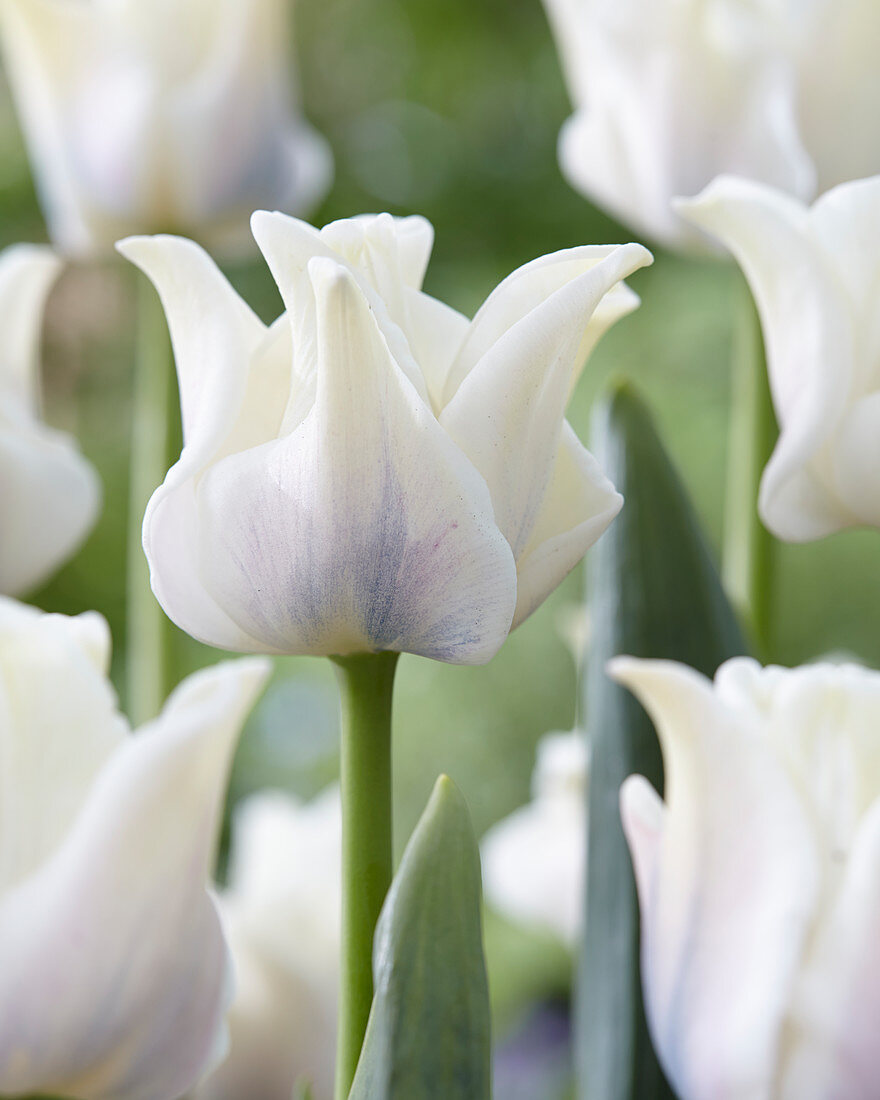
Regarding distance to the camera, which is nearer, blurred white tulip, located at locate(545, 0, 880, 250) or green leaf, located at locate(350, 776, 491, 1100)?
green leaf, located at locate(350, 776, 491, 1100)

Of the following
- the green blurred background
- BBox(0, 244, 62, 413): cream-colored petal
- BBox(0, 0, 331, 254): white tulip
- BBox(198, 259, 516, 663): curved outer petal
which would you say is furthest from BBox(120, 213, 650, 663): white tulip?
the green blurred background

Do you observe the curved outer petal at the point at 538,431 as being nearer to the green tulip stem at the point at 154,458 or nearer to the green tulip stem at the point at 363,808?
the green tulip stem at the point at 363,808

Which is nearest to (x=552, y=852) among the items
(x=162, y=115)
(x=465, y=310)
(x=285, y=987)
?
(x=285, y=987)

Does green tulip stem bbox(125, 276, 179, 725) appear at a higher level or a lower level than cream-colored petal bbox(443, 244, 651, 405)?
lower

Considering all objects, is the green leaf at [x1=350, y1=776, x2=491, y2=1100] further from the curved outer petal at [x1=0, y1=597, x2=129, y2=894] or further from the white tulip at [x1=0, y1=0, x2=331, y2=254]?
the white tulip at [x1=0, y1=0, x2=331, y2=254]

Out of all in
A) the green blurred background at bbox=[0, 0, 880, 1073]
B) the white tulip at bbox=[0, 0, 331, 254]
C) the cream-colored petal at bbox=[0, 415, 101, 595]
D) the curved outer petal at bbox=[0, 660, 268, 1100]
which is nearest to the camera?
the curved outer petal at bbox=[0, 660, 268, 1100]

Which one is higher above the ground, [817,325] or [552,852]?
[817,325]

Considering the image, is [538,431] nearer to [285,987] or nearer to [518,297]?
[518,297]

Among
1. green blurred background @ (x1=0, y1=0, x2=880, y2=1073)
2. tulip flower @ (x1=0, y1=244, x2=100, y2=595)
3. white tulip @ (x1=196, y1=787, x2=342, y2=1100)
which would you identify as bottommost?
green blurred background @ (x1=0, y1=0, x2=880, y2=1073)
